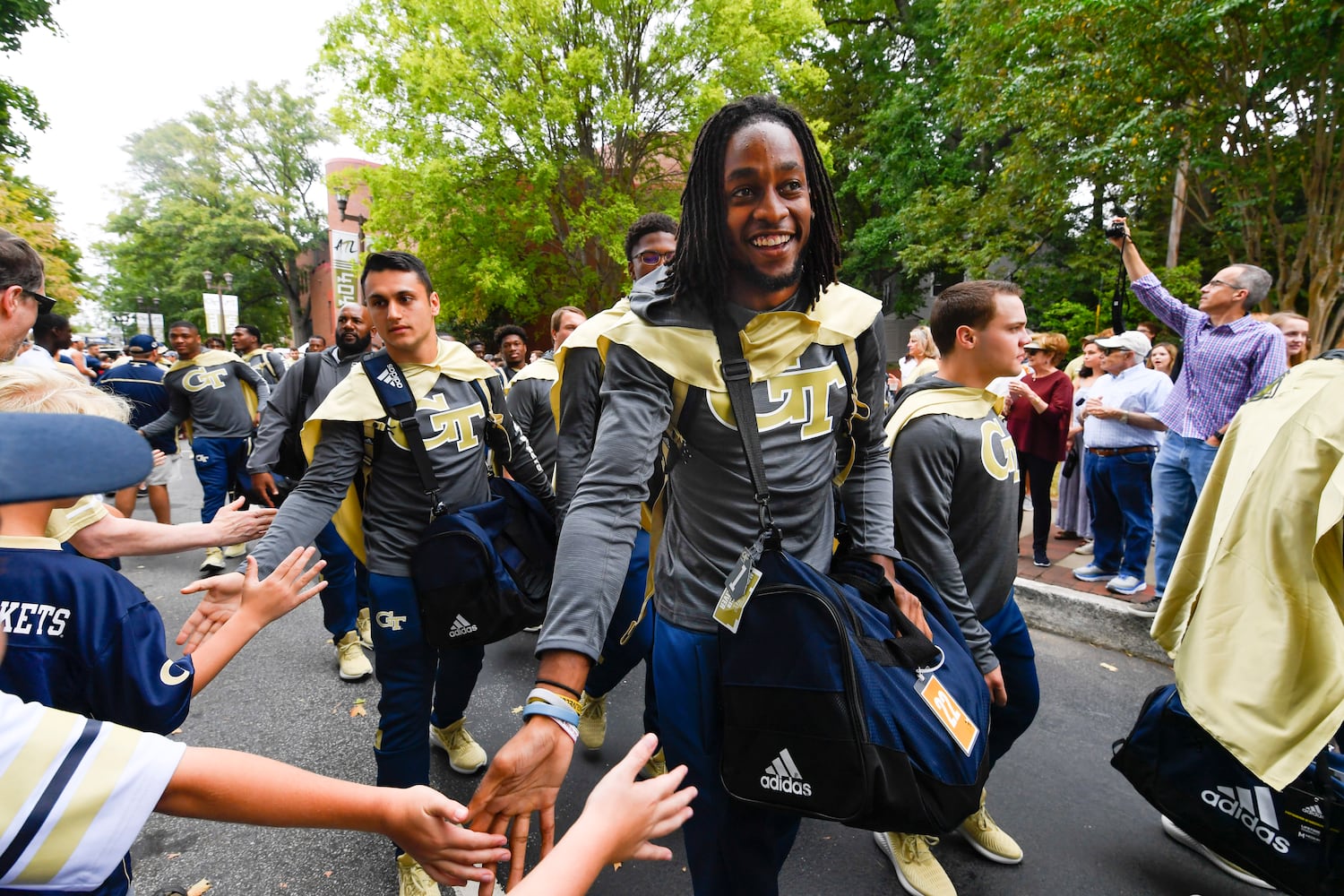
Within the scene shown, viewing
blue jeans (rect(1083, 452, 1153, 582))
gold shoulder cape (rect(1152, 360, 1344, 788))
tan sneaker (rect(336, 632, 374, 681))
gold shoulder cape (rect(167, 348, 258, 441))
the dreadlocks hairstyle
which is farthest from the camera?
gold shoulder cape (rect(167, 348, 258, 441))

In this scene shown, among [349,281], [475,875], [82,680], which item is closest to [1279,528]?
[475,875]

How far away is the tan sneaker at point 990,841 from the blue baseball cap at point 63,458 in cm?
292

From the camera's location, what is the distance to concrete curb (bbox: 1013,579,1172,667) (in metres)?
4.26

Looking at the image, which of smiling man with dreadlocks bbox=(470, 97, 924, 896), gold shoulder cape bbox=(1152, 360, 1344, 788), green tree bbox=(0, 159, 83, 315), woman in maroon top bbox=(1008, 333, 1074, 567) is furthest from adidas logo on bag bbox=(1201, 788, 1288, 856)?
green tree bbox=(0, 159, 83, 315)

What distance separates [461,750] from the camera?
3195 millimetres

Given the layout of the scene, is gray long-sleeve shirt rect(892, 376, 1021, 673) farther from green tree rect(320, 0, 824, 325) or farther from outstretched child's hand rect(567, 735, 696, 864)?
green tree rect(320, 0, 824, 325)

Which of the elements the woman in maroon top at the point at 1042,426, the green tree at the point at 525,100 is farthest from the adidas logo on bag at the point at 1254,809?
the green tree at the point at 525,100

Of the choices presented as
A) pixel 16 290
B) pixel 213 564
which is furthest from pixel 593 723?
pixel 213 564

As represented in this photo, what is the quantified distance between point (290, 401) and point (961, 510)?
3.92 m

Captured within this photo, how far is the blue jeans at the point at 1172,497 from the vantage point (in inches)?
176

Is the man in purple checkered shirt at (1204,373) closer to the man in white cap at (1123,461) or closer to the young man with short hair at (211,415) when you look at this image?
the man in white cap at (1123,461)

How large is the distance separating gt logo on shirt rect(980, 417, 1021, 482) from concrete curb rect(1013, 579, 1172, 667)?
2627 mm

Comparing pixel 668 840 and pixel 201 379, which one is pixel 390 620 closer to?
pixel 668 840

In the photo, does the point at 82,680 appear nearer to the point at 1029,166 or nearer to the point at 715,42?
the point at 1029,166
